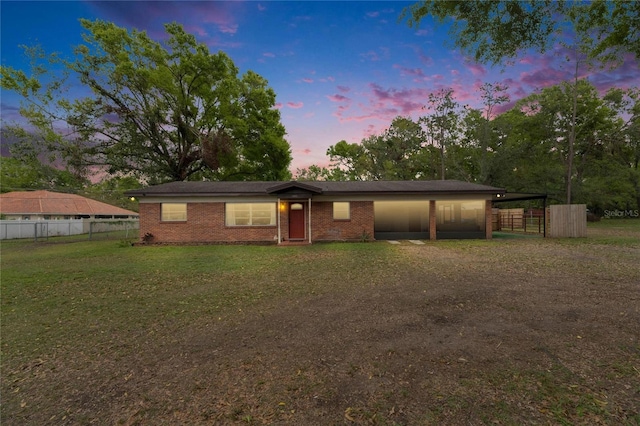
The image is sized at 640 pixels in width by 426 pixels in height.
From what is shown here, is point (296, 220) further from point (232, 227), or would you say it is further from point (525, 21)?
point (525, 21)

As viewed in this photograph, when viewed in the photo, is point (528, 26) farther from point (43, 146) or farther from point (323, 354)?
point (43, 146)

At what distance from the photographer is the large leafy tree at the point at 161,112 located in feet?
71.4

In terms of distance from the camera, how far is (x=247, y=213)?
15906 millimetres

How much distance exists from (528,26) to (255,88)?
84.1 ft

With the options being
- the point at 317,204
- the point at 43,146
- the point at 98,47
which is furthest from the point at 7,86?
the point at 317,204

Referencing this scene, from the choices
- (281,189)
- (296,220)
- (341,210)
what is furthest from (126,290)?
(341,210)

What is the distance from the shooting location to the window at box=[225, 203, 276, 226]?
1585 cm

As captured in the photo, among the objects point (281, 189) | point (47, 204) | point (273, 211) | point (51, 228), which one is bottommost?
point (51, 228)

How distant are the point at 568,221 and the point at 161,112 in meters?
30.9

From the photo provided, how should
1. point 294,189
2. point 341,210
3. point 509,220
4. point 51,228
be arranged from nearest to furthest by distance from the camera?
point 294,189 < point 341,210 < point 51,228 < point 509,220

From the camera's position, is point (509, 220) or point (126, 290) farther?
point (509, 220)

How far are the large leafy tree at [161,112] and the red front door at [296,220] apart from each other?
11877mm

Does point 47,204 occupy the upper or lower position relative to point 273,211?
upper

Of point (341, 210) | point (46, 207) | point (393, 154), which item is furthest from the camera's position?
point (393, 154)
